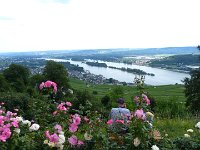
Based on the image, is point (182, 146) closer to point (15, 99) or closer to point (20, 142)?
point (20, 142)

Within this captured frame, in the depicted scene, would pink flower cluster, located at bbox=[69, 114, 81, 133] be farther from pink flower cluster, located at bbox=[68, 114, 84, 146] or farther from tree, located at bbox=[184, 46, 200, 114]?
tree, located at bbox=[184, 46, 200, 114]

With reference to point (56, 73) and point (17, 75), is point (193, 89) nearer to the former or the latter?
point (56, 73)

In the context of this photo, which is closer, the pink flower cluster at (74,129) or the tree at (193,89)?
the pink flower cluster at (74,129)

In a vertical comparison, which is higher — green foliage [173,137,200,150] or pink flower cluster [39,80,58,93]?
pink flower cluster [39,80,58,93]

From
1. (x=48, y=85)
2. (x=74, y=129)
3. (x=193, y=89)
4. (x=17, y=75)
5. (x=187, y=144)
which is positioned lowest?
(x=17, y=75)

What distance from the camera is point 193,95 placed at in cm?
3275

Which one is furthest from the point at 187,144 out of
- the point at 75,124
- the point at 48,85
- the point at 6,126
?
the point at 6,126

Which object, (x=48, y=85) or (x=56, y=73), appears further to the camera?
(x=56, y=73)

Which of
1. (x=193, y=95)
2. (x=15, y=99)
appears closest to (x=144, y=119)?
(x=15, y=99)

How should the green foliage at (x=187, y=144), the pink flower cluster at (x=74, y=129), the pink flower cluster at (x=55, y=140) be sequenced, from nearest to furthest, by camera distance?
the pink flower cluster at (x=55, y=140)
the pink flower cluster at (x=74, y=129)
the green foliage at (x=187, y=144)

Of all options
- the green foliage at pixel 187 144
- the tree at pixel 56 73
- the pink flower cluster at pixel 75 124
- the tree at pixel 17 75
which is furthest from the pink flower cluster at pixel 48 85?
the tree at pixel 17 75

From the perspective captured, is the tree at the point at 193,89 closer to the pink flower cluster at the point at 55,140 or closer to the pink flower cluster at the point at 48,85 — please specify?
the pink flower cluster at the point at 48,85

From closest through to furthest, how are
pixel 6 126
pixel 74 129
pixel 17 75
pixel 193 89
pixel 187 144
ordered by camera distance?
pixel 6 126 → pixel 74 129 → pixel 187 144 → pixel 193 89 → pixel 17 75

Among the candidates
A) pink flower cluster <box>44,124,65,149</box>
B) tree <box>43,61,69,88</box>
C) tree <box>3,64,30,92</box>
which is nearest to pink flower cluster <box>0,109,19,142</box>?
pink flower cluster <box>44,124,65,149</box>
